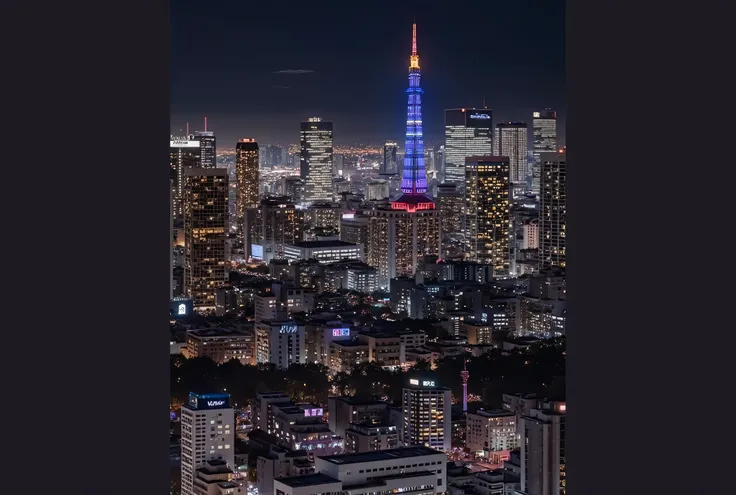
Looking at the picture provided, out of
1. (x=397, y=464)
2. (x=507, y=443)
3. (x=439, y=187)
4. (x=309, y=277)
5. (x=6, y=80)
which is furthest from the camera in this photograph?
(x=439, y=187)

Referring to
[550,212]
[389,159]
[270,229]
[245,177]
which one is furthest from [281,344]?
[245,177]

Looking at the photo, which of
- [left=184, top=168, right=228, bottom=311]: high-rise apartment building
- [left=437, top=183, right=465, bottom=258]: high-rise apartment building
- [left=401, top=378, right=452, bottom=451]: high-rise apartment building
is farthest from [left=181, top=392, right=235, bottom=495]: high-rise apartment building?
[left=437, top=183, right=465, bottom=258]: high-rise apartment building

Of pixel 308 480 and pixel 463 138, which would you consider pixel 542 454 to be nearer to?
pixel 308 480

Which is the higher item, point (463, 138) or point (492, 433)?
point (463, 138)

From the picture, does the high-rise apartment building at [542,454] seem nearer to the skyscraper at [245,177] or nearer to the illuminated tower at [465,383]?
the illuminated tower at [465,383]

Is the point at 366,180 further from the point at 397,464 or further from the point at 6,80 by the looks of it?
the point at 6,80

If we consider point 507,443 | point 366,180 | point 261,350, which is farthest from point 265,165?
point 507,443

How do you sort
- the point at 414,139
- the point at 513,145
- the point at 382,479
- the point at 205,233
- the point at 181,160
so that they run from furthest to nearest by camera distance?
the point at 513,145
the point at 414,139
the point at 181,160
the point at 205,233
the point at 382,479
